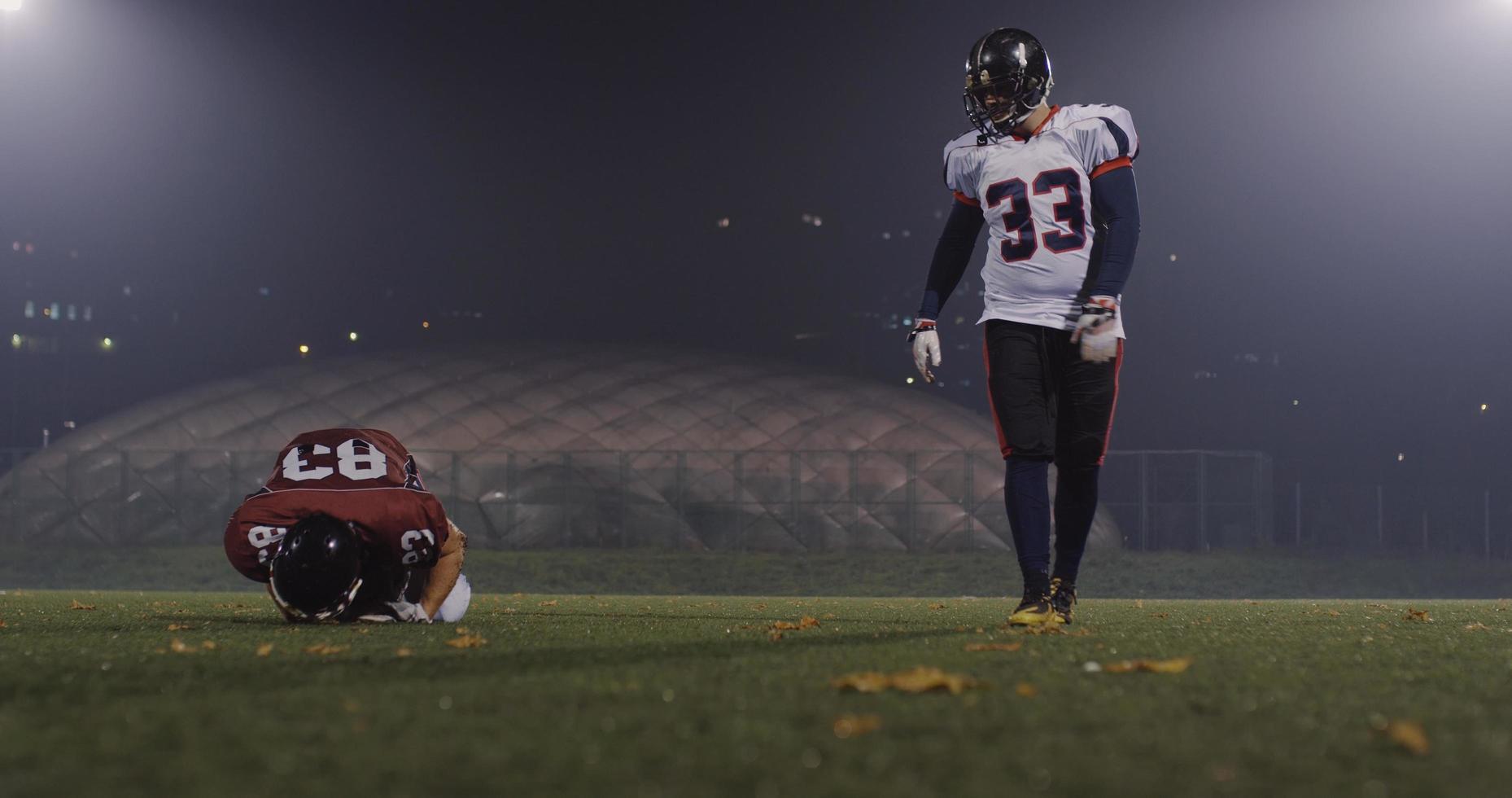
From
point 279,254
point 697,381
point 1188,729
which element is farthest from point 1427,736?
point 279,254

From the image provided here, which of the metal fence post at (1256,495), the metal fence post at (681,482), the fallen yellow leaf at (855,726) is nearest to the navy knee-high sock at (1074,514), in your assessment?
the fallen yellow leaf at (855,726)

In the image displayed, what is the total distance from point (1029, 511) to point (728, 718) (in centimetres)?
317

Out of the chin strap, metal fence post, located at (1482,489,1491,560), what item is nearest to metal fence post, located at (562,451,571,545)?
the chin strap

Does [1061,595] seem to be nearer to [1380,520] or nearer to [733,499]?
[733,499]

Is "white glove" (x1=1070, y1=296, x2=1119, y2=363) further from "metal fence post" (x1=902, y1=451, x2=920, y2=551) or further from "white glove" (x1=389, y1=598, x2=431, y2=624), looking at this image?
"metal fence post" (x1=902, y1=451, x2=920, y2=551)

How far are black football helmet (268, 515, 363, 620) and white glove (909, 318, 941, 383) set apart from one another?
2454 millimetres

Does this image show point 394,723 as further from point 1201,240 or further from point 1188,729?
point 1201,240

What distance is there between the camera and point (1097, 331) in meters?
5.14

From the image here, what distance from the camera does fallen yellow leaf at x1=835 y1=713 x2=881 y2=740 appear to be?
2.11 meters

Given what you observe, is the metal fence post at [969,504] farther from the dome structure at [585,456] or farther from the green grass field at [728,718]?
the green grass field at [728,718]

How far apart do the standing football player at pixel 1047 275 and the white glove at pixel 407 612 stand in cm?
231

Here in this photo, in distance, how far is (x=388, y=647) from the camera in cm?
374

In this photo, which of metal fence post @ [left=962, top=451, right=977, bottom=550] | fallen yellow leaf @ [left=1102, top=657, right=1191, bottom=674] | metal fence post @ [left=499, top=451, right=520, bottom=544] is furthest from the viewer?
metal fence post @ [left=499, top=451, right=520, bottom=544]

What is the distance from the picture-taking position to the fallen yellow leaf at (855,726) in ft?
6.93
